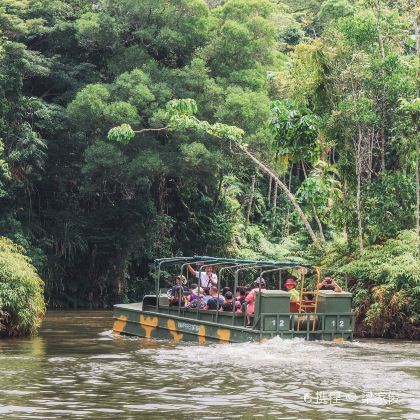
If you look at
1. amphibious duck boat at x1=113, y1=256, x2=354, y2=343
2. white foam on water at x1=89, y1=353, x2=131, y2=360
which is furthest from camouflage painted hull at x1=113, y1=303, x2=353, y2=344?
white foam on water at x1=89, y1=353, x2=131, y2=360

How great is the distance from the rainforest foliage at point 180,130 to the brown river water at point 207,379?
784 centimetres

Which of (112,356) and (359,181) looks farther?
(359,181)

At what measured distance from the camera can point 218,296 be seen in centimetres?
2230

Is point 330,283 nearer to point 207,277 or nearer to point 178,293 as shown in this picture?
point 207,277

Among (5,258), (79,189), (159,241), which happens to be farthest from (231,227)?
(5,258)

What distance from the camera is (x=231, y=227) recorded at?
41625 millimetres

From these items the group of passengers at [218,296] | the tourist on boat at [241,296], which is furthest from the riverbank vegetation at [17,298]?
the tourist on boat at [241,296]

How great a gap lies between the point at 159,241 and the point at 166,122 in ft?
19.9

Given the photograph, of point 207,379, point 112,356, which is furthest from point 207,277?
point 207,379

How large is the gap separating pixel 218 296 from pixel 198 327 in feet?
2.99

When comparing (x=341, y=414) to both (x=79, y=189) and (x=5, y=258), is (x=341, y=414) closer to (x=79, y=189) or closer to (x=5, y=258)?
(x=5, y=258)

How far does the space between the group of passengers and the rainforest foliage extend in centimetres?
484

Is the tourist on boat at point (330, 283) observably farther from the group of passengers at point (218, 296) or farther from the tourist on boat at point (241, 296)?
the tourist on boat at point (241, 296)

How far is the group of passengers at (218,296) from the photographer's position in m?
22.2
